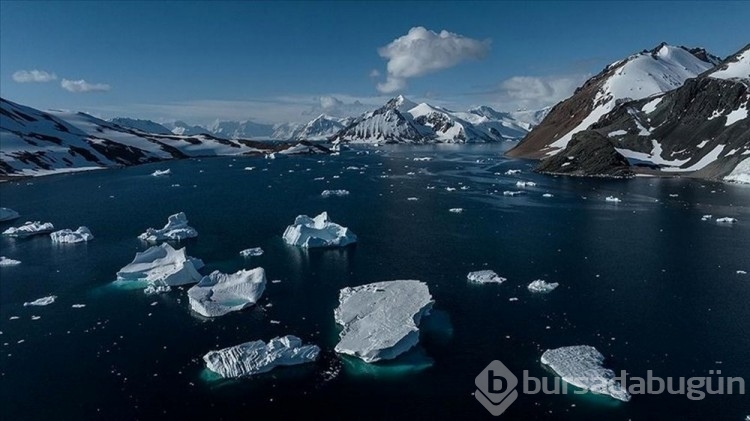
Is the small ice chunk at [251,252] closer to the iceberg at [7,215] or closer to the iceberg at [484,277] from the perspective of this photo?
the iceberg at [484,277]

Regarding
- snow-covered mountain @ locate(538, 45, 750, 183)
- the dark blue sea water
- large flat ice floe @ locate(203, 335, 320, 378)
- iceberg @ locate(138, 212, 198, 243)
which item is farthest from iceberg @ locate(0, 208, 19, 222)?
snow-covered mountain @ locate(538, 45, 750, 183)

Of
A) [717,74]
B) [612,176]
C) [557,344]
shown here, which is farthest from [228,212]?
[717,74]

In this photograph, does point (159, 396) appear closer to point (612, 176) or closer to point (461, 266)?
point (461, 266)

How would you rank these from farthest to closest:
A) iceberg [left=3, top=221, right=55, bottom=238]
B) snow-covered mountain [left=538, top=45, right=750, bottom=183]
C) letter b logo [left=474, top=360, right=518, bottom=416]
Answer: snow-covered mountain [left=538, top=45, right=750, bottom=183] < iceberg [left=3, top=221, right=55, bottom=238] < letter b logo [left=474, top=360, right=518, bottom=416]

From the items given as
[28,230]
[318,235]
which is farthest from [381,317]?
[28,230]

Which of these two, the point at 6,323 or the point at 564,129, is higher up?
the point at 564,129

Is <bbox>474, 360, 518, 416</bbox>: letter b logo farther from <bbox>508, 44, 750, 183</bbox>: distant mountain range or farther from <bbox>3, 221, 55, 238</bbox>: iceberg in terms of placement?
<bbox>508, 44, 750, 183</bbox>: distant mountain range
